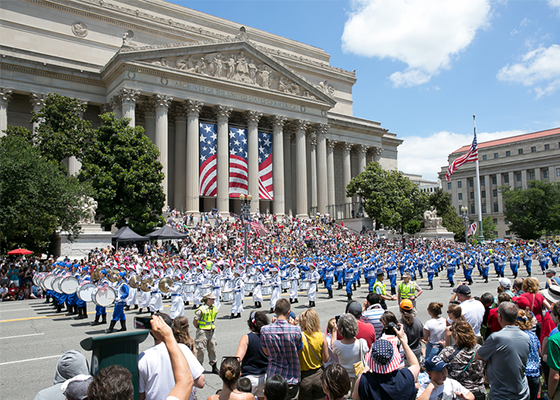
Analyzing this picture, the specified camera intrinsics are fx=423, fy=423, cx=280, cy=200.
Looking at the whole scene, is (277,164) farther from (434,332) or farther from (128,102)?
(434,332)

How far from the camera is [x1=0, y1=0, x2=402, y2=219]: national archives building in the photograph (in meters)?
38.7

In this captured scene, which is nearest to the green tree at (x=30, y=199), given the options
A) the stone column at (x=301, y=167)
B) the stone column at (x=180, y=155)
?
the stone column at (x=180, y=155)

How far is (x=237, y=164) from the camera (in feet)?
142

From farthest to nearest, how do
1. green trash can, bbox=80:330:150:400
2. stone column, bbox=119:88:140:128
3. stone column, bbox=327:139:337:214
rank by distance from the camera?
stone column, bbox=327:139:337:214 < stone column, bbox=119:88:140:128 < green trash can, bbox=80:330:150:400

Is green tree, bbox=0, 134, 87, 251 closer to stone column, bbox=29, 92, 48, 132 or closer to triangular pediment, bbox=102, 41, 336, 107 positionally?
stone column, bbox=29, 92, 48, 132

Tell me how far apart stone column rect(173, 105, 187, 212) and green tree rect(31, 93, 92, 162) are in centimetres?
1084

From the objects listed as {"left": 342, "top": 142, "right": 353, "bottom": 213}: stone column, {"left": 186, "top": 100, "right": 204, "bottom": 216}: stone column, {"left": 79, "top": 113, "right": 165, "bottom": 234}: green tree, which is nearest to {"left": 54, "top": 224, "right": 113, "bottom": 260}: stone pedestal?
{"left": 79, "top": 113, "right": 165, "bottom": 234}: green tree

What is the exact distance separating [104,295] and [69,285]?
2.92m

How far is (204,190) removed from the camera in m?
41.2

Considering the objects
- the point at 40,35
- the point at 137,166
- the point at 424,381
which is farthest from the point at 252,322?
the point at 40,35

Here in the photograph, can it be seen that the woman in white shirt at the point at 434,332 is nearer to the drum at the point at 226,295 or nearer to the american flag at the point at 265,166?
the drum at the point at 226,295

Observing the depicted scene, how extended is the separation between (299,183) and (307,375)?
141 ft

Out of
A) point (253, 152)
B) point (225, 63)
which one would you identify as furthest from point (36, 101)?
point (253, 152)

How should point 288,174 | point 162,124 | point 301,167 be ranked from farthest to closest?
1. point 288,174
2. point 301,167
3. point 162,124
